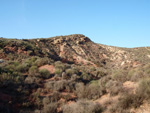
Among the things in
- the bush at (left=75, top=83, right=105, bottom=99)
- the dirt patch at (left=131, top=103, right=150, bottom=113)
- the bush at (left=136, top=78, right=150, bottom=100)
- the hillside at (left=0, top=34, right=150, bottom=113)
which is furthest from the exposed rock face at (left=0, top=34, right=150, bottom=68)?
the dirt patch at (left=131, top=103, right=150, bottom=113)

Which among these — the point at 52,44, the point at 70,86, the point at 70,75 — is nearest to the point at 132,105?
the point at 70,86

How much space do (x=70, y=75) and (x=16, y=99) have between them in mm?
5997

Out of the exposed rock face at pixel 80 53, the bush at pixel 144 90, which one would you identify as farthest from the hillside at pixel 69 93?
the exposed rock face at pixel 80 53

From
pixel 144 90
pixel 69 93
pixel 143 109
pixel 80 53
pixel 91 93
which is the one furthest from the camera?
pixel 80 53

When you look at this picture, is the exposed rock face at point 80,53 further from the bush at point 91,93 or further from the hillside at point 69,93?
the bush at point 91,93

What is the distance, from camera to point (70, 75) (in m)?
12.5

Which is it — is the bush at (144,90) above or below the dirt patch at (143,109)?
above

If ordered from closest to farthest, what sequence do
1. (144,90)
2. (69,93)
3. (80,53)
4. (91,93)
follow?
(144,90), (91,93), (69,93), (80,53)

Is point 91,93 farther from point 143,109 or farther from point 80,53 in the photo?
point 80,53

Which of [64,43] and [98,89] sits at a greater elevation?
[64,43]

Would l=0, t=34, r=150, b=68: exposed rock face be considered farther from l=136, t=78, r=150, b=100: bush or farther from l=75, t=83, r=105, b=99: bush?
l=136, t=78, r=150, b=100: bush

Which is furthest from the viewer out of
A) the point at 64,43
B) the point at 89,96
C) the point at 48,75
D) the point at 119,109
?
the point at 64,43

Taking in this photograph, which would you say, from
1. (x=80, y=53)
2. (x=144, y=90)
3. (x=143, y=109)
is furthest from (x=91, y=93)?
(x=80, y=53)

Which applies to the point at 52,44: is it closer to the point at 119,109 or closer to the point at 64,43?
the point at 64,43
